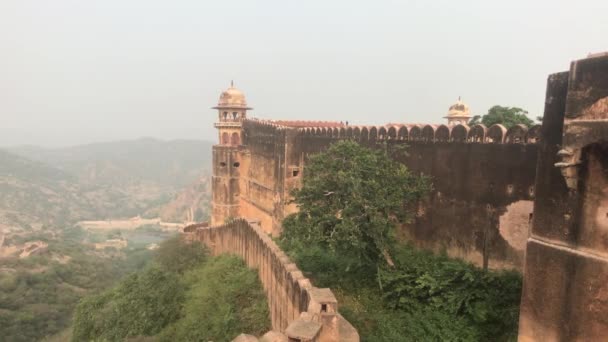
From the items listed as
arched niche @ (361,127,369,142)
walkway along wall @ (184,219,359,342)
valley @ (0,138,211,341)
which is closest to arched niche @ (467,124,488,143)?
arched niche @ (361,127,369,142)

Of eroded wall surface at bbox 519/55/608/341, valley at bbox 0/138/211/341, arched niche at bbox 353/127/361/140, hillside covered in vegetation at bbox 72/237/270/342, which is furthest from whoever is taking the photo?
valley at bbox 0/138/211/341

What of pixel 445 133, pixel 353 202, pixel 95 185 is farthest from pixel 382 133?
pixel 95 185

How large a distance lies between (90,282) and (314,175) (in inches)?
1362

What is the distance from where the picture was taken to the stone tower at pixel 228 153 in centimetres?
2398

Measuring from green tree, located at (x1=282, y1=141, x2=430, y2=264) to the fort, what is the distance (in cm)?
91

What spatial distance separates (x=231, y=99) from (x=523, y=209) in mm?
18773

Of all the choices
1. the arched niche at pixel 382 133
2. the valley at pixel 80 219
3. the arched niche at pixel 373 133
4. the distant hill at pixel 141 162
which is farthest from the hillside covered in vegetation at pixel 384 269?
the distant hill at pixel 141 162

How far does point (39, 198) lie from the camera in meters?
88.8

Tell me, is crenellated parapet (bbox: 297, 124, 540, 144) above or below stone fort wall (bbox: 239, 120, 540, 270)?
above

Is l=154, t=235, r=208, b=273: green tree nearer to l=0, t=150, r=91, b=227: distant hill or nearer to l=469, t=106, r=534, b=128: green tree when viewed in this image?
l=469, t=106, r=534, b=128: green tree

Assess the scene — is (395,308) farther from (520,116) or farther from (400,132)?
(520,116)

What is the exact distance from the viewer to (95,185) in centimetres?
11819

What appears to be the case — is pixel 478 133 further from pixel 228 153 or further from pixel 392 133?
pixel 228 153

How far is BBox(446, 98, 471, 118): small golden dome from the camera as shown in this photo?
2133 cm
